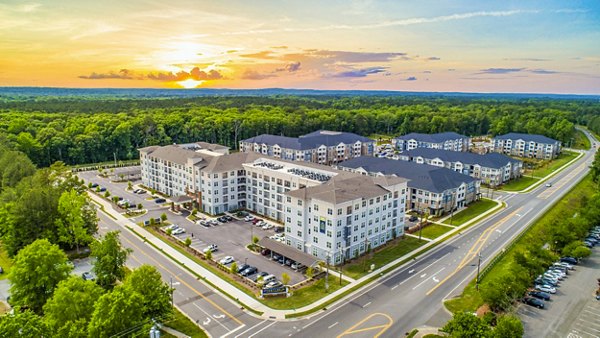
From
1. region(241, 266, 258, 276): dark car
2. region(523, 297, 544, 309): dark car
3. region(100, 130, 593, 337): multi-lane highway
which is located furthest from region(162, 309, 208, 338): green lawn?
region(523, 297, 544, 309): dark car

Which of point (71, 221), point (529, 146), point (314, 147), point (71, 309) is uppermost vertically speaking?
point (314, 147)

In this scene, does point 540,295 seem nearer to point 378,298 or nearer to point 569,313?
point 569,313

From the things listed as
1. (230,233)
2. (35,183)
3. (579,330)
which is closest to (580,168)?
(579,330)

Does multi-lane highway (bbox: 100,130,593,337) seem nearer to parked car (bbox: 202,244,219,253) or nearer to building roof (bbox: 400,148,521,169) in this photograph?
parked car (bbox: 202,244,219,253)

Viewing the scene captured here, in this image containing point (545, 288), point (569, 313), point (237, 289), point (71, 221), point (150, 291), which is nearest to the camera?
point (150, 291)

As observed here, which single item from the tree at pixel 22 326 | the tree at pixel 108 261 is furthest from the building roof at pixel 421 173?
the tree at pixel 22 326

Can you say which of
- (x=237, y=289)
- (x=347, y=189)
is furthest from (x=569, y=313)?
(x=237, y=289)
